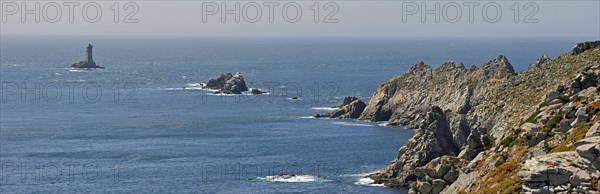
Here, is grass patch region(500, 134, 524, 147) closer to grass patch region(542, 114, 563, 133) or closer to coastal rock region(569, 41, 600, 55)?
grass patch region(542, 114, 563, 133)

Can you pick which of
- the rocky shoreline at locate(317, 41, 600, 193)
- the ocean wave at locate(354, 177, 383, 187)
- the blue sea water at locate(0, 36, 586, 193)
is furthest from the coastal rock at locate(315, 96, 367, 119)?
the ocean wave at locate(354, 177, 383, 187)

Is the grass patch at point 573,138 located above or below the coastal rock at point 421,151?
above

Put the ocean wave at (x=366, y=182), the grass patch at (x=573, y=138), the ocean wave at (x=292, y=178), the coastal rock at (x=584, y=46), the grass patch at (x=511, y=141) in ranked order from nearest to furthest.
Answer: the grass patch at (x=573, y=138) < the grass patch at (x=511, y=141) < the ocean wave at (x=366, y=182) < the ocean wave at (x=292, y=178) < the coastal rock at (x=584, y=46)

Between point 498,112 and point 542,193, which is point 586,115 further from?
point 498,112

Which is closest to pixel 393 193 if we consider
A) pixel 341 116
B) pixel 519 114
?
pixel 519 114

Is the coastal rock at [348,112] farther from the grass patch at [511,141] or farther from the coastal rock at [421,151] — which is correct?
the grass patch at [511,141]

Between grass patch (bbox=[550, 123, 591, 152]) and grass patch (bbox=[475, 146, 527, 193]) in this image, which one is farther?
grass patch (bbox=[475, 146, 527, 193])

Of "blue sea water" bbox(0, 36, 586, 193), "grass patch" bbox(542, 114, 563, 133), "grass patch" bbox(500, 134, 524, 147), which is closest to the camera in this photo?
"grass patch" bbox(542, 114, 563, 133)

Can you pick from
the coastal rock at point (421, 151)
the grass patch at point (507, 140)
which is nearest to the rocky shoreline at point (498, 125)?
the grass patch at point (507, 140)
